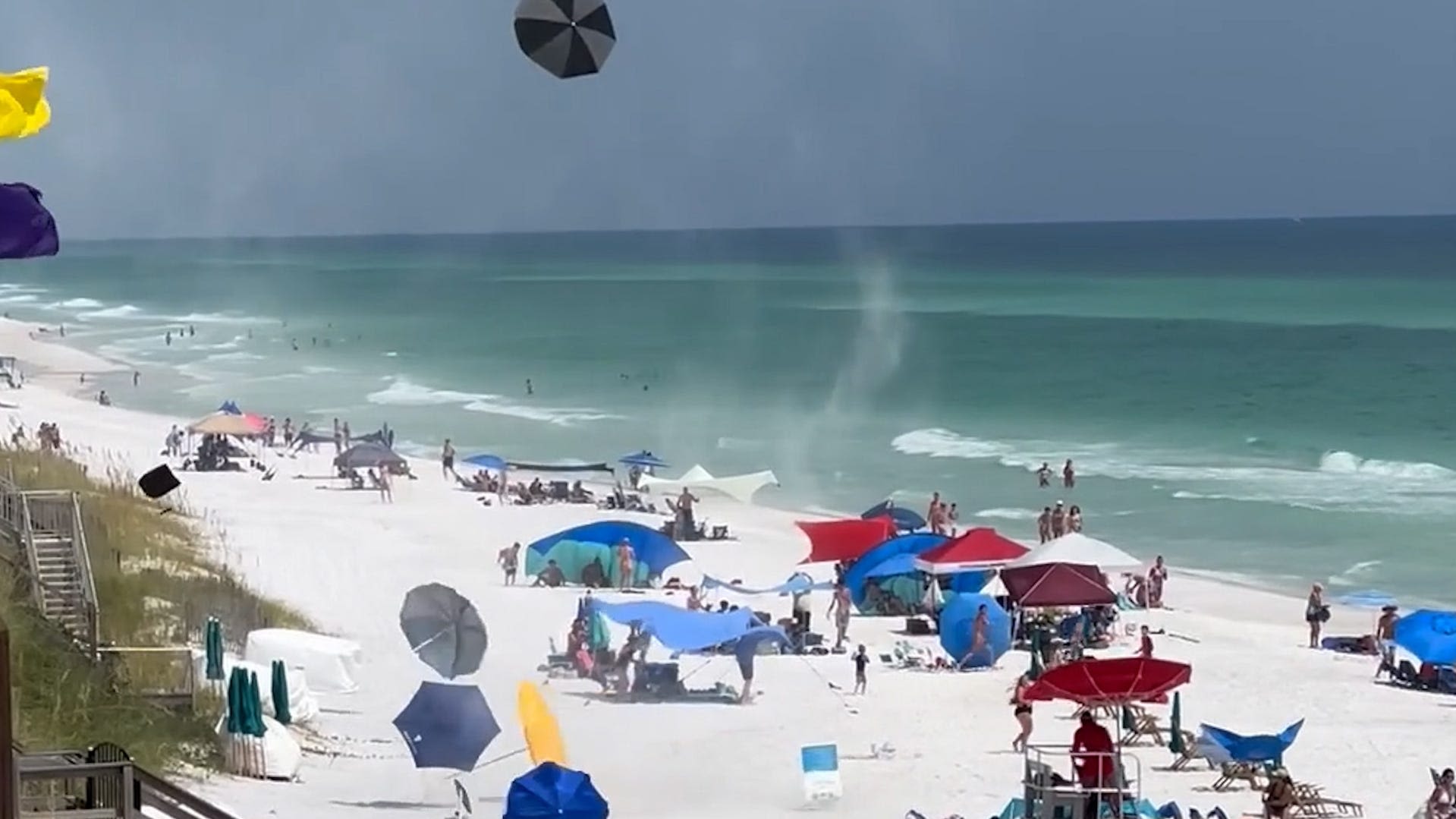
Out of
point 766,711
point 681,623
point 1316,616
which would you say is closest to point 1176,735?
point 766,711

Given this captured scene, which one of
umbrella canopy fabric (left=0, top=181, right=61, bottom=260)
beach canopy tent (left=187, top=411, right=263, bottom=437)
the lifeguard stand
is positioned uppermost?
beach canopy tent (left=187, top=411, right=263, bottom=437)

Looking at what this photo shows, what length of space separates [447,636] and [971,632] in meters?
3.26

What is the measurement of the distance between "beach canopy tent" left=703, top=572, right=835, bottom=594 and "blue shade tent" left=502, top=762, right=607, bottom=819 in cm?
625

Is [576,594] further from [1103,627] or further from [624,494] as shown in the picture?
[624,494]

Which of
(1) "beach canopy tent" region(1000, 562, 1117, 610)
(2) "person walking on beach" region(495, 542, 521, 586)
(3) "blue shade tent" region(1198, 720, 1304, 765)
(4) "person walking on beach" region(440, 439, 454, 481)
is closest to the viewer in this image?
(3) "blue shade tent" region(1198, 720, 1304, 765)

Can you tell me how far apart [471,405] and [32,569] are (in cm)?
2467

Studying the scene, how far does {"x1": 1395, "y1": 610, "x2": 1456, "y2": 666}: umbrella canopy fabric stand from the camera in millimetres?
12781

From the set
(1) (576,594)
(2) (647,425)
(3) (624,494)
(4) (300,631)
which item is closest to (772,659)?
(1) (576,594)

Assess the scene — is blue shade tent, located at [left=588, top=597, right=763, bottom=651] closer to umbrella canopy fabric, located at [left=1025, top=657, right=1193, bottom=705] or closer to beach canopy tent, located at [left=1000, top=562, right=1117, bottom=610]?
beach canopy tent, located at [left=1000, top=562, right=1117, bottom=610]

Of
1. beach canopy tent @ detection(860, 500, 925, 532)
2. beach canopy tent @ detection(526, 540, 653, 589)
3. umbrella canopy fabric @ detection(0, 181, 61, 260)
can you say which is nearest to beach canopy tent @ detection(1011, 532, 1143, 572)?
beach canopy tent @ detection(526, 540, 653, 589)

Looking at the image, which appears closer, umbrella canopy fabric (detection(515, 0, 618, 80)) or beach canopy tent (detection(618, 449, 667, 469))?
umbrella canopy fabric (detection(515, 0, 618, 80))

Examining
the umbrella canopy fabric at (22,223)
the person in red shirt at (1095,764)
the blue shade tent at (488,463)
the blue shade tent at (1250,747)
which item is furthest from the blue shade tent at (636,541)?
the umbrella canopy fabric at (22,223)

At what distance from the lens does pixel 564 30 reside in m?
6.32

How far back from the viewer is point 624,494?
21391 millimetres
